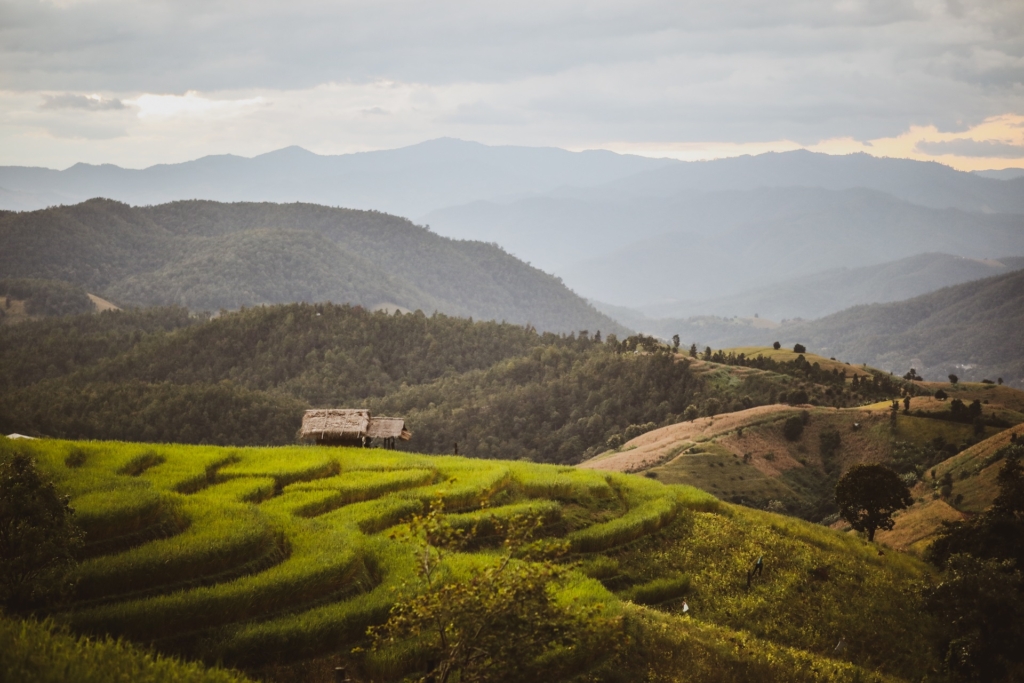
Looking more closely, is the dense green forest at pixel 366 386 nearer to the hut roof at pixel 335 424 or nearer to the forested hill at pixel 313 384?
the forested hill at pixel 313 384

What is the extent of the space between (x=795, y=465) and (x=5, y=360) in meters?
174

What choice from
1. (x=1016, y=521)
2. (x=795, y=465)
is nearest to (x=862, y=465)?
(x=1016, y=521)

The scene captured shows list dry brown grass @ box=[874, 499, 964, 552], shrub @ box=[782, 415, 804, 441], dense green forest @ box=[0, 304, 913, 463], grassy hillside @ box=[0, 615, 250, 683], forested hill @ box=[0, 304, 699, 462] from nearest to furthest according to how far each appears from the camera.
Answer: grassy hillside @ box=[0, 615, 250, 683]
dry brown grass @ box=[874, 499, 964, 552]
shrub @ box=[782, 415, 804, 441]
dense green forest @ box=[0, 304, 913, 463]
forested hill @ box=[0, 304, 699, 462]

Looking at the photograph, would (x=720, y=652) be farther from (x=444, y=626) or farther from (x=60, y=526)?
(x=60, y=526)

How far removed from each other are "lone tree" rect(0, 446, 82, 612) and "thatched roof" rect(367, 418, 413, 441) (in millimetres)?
23778

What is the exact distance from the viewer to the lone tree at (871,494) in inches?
1783

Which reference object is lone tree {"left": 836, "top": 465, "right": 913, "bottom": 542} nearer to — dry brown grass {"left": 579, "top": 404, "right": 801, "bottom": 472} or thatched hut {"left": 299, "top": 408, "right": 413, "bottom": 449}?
thatched hut {"left": 299, "top": 408, "right": 413, "bottom": 449}

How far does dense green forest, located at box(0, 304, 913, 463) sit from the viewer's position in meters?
126

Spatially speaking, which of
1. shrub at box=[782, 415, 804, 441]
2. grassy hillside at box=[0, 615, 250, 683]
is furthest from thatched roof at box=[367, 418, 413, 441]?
shrub at box=[782, 415, 804, 441]

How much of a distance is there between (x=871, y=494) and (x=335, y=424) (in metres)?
30.3

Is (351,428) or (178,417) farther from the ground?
(351,428)

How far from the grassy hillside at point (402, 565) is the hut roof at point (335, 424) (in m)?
2.54

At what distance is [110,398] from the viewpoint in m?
137

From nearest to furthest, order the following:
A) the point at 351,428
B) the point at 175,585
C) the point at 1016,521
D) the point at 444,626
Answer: the point at 444,626, the point at 175,585, the point at 1016,521, the point at 351,428
